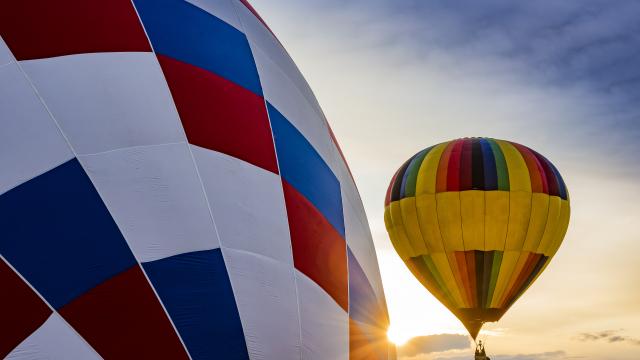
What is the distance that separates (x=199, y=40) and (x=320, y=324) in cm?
183

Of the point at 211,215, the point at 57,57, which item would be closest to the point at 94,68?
the point at 57,57

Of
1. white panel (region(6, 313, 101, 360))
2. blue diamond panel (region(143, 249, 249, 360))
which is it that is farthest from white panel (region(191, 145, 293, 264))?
white panel (region(6, 313, 101, 360))

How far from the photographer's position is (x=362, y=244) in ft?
15.2

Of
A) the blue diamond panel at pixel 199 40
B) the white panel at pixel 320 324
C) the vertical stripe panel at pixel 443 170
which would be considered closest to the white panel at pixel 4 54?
the blue diamond panel at pixel 199 40

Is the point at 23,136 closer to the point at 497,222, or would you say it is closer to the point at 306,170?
the point at 306,170

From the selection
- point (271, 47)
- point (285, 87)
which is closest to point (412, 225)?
point (271, 47)

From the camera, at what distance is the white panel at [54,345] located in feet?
9.97

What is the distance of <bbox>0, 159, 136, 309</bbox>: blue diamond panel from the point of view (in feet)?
10.1

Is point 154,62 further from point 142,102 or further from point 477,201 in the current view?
point 477,201

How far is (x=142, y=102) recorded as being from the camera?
3445 millimetres

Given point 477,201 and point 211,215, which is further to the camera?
point 477,201

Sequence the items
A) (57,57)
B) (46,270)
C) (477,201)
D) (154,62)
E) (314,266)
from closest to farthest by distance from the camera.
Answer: (46,270) → (57,57) → (154,62) → (314,266) → (477,201)

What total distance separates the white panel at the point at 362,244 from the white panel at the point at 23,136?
1957 millimetres

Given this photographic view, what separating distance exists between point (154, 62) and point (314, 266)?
149 cm
